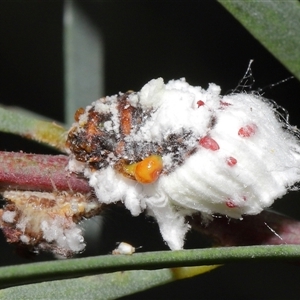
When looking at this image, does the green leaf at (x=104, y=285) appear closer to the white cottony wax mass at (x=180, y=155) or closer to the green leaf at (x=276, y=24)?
the white cottony wax mass at (x=180, y=155)

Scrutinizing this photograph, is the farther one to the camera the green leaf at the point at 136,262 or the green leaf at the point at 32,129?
the green leaf at the point at 32,129

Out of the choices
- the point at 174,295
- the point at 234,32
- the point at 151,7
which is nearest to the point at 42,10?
the point at 151,7

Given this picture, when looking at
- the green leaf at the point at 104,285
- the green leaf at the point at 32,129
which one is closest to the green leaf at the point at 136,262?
the green leaf at the point at 104,285

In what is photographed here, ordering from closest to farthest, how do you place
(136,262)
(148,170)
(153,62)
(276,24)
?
(136,262), (148,170), (276,24), (153,62)

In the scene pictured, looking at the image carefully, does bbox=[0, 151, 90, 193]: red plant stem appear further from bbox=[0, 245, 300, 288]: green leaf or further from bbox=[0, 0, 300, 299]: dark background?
bbox=[0, 0, 300, 299]: dark background

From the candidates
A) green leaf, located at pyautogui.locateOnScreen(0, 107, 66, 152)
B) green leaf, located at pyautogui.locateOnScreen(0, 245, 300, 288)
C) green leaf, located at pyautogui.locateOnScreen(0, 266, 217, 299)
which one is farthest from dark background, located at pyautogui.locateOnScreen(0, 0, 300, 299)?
green leaf, located at pyautogui.locateOnScreen(0, 245, 300, 288)

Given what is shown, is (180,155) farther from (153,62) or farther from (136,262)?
(153,62)

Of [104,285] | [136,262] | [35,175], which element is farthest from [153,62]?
[136,262]
